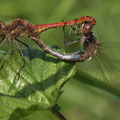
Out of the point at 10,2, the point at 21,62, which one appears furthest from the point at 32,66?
the point at 10,2

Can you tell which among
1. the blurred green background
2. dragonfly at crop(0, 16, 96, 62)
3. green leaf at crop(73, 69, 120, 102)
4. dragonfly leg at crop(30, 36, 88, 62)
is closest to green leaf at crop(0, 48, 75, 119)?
dragonfly leg at crop(30, 36, 88, 62)

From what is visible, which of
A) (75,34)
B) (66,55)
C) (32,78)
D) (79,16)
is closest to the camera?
(32,78)

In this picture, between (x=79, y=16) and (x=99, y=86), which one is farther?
(x=79, y=16)

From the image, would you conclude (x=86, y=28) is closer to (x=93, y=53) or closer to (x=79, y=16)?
(x=93, y=53)

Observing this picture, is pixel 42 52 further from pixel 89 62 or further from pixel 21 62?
pixel 89 62

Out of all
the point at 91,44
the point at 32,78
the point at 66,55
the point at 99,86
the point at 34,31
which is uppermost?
the point at 91,44

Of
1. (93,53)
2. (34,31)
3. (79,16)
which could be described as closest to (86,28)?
(93,53)

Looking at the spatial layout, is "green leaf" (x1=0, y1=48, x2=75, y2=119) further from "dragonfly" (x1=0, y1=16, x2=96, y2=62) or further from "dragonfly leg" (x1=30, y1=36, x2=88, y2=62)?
"dragonfly" (x1=0, y1=16, x2=96, y2=62)

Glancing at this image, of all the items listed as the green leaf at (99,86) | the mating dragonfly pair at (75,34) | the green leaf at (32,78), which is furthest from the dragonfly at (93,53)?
the green leaf at (32,78)
